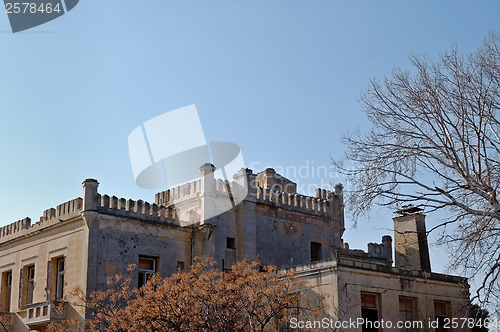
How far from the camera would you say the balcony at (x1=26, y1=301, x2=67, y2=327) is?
84.2 feet

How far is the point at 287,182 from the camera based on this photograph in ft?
111

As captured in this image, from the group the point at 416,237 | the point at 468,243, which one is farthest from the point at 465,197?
the point at 416,237

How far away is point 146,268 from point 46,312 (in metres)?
4.19

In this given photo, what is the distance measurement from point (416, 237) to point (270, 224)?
6446 mm

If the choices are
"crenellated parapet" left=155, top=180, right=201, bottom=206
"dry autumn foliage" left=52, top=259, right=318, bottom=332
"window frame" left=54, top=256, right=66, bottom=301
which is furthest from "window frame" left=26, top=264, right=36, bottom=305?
"dry autumn foliage" left=52, top=259, right=318, bottom=332

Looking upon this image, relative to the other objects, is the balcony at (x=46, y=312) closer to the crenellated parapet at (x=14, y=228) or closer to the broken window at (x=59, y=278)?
the broken window at (x=59, y=278)

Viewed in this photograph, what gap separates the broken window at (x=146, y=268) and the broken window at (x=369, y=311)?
29.5ft

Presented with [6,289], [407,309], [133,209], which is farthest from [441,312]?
[6,289]

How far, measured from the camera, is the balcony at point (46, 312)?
84.2 ft

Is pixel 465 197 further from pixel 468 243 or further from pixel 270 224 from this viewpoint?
pixel 270 224

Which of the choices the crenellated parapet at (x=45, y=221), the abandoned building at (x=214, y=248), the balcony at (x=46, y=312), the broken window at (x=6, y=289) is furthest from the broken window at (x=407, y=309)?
the broken window at (x=6, y=289)

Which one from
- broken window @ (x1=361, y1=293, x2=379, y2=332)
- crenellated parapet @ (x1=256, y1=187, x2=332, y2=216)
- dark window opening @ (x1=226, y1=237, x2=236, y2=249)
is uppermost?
crenellated parapet @ (x1=256, y1=187, x2=332, y2=216)

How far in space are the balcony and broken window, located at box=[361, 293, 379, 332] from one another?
37.3ft

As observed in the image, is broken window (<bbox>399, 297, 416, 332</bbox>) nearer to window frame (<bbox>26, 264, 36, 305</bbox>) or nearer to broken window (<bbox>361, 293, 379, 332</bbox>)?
broken window (<bbox>361, 293, 379, 332</bbox>)
